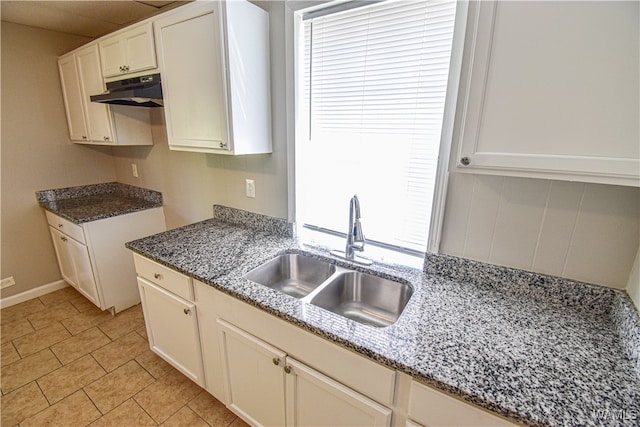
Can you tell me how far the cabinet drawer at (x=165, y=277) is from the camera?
143 centimetres

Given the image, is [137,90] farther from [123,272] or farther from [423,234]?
[423,234]

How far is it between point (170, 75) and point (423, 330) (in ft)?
5.86

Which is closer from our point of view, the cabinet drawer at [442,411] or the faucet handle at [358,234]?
the cabinet drawer at [442,411]

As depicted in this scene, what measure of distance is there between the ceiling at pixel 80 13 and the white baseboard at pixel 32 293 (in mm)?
2237

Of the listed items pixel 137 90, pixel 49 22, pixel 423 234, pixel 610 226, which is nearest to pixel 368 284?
pixel 423 234

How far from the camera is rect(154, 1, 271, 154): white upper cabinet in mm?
1373

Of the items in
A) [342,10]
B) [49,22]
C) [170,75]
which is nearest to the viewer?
[342,10]

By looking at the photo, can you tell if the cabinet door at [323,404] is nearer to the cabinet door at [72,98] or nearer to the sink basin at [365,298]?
the sink basin at [365,298]

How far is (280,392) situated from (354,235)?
30.5 inches

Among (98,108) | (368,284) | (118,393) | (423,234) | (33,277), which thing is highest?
(98,108)

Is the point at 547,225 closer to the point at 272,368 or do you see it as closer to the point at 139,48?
the point at 272,368

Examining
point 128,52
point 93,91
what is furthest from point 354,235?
point 93,91

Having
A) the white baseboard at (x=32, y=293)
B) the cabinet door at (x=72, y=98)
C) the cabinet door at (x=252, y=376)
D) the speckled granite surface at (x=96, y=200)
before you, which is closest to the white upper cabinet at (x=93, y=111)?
the cabinet door at (x=72, y=98)

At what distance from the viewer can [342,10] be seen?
138 cm
